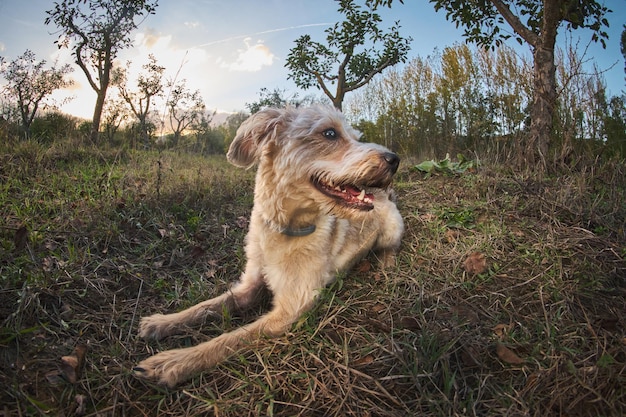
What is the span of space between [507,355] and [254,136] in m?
2.11

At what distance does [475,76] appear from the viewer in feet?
37.2

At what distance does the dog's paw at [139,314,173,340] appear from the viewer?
7.64 feet

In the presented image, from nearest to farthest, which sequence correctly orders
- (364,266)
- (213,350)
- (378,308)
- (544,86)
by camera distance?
(213,350) → (378,308) → (364,266) → (544,86)

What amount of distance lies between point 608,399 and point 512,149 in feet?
15.4

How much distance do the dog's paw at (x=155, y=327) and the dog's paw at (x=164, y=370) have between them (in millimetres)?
353

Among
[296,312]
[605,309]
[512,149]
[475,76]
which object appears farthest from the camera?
[475,76]

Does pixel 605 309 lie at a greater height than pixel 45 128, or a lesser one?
lesser

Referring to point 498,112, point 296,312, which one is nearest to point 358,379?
point 296,312

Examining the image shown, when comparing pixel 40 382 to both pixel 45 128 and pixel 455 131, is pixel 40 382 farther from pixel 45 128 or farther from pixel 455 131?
pixel 455 131

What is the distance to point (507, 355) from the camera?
1.87 m

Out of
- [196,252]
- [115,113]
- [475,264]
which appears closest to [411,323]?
[475,264]

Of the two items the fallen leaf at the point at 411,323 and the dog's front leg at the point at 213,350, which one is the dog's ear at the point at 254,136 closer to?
the dog's front leg at the point at 213,350

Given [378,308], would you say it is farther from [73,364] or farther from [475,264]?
[73,364]

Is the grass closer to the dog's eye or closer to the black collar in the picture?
the black collar
